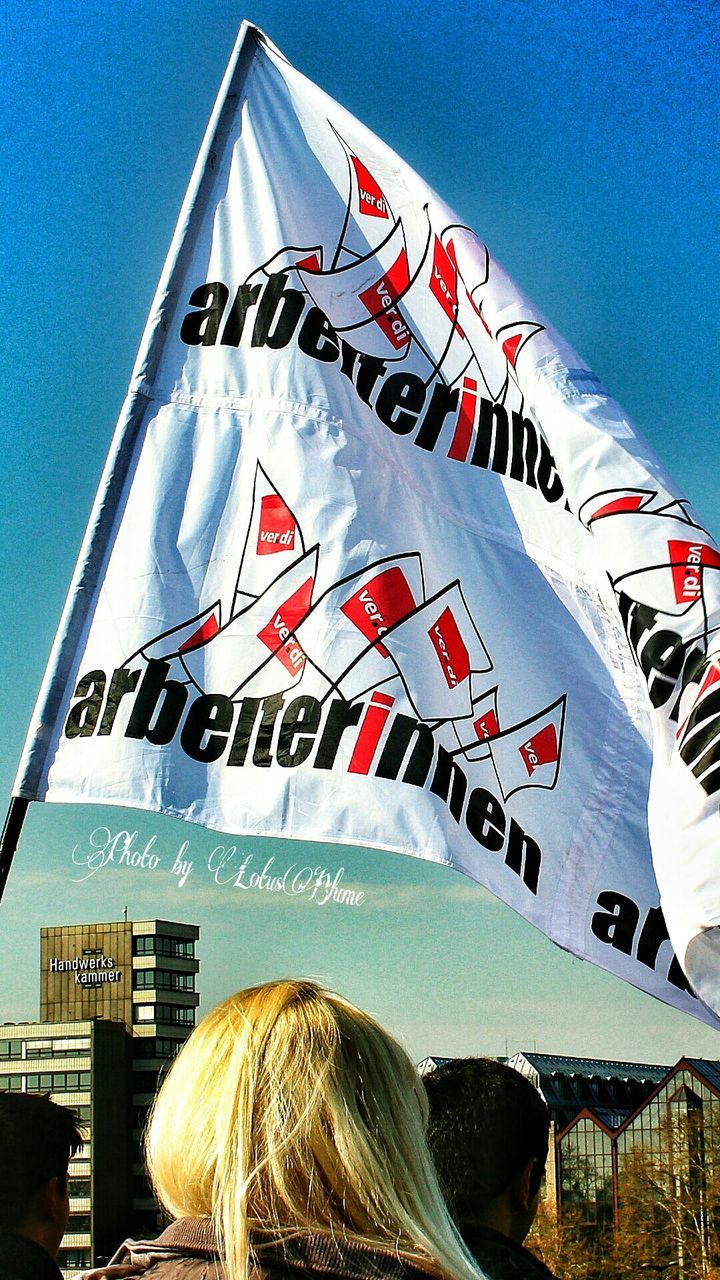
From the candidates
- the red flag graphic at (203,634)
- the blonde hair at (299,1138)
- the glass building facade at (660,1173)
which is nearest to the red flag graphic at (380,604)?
the red flag graphic at (203,634)

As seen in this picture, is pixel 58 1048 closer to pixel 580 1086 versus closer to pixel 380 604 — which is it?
pixel 580 1086

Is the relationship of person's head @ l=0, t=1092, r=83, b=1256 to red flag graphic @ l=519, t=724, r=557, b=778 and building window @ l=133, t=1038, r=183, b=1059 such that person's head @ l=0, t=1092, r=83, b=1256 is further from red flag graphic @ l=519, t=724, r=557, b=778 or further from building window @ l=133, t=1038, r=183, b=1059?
building window @ l=133, t=1038, r=183, b=1059

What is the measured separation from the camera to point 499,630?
474 cm

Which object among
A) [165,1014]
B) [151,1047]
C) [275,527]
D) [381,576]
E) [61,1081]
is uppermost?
[275,527]

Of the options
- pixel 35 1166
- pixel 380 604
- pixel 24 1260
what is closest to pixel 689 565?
pixel 380 604

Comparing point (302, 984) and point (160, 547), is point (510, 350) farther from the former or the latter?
point (302, 984)

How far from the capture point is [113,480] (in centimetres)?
468

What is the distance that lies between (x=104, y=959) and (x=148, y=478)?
393 feet

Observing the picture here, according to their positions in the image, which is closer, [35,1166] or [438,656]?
[35,1166]

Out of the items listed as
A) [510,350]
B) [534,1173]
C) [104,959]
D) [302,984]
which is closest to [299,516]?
[510,350]

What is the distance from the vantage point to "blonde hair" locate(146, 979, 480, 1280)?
1.77 m

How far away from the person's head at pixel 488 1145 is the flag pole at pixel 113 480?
1421 mm

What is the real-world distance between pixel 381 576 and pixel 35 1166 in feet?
8.06

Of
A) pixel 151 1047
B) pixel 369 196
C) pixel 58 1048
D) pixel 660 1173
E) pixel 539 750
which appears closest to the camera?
pixel 539 750
